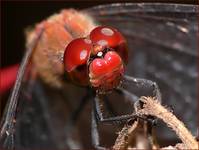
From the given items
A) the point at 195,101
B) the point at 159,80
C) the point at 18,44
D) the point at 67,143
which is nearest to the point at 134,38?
the point at 159,80

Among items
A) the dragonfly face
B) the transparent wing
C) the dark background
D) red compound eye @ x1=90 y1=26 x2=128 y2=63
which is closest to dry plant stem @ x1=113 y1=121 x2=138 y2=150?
the dragonfly face

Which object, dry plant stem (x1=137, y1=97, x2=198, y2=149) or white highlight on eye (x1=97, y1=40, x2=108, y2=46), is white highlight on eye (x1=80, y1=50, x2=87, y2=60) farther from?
dry plant stem (x1=137, y1=97, x2=198, y2=149)

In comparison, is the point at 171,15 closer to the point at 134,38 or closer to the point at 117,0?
the point at 134,38

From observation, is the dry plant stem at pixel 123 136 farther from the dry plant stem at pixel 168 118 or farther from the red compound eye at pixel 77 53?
the red compound eye at pixel 77 53

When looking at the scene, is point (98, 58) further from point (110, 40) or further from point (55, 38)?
point (55, 38)

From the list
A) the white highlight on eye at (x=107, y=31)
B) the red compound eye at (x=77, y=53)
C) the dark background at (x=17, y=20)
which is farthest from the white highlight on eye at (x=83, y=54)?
the dark background at (x=17, y=20)
